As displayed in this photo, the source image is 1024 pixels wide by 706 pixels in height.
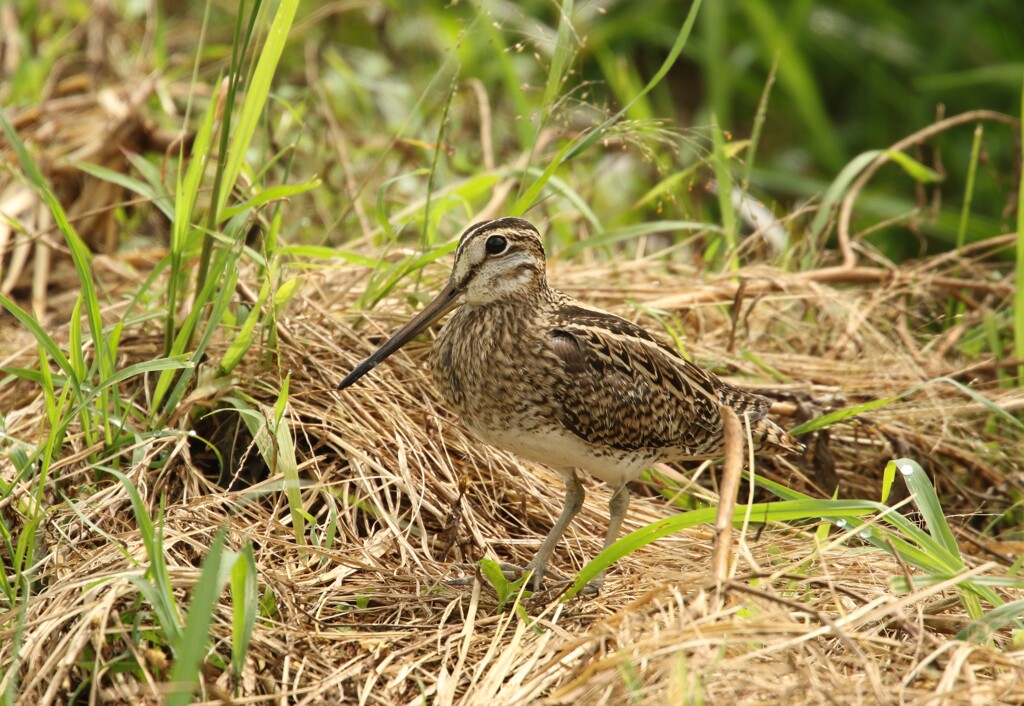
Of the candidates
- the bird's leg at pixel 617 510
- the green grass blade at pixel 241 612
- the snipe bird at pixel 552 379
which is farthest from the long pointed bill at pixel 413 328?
the green grass blade at pixel 241 612

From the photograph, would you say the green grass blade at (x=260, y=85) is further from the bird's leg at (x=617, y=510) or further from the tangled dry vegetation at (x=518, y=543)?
the bird's leg at (x=617, y=510)

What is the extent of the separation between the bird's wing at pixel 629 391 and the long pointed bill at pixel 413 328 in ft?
1.00

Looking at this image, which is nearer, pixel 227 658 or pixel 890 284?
pixel 227 658

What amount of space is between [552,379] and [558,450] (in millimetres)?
186

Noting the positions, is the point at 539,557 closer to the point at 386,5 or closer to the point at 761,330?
the point at 761,330

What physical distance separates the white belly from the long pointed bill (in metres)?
0.31

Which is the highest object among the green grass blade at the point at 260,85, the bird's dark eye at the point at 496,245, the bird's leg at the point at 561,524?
the green grass blade at the point at 260,85

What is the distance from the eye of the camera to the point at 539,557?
3326 mm

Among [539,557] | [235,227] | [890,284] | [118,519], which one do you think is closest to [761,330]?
[890,284]

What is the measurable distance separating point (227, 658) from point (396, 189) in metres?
2.96

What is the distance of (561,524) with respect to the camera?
3.41 metres

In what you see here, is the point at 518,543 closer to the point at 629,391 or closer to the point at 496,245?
the point at 629,391

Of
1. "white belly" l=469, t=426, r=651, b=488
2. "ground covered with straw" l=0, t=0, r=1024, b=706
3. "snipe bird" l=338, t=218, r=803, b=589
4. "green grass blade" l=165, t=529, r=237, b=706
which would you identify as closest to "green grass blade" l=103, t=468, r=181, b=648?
"ground covered with straw" l=0, t=0, r=1024, b=706

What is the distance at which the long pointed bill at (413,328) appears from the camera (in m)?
→ 3.34
